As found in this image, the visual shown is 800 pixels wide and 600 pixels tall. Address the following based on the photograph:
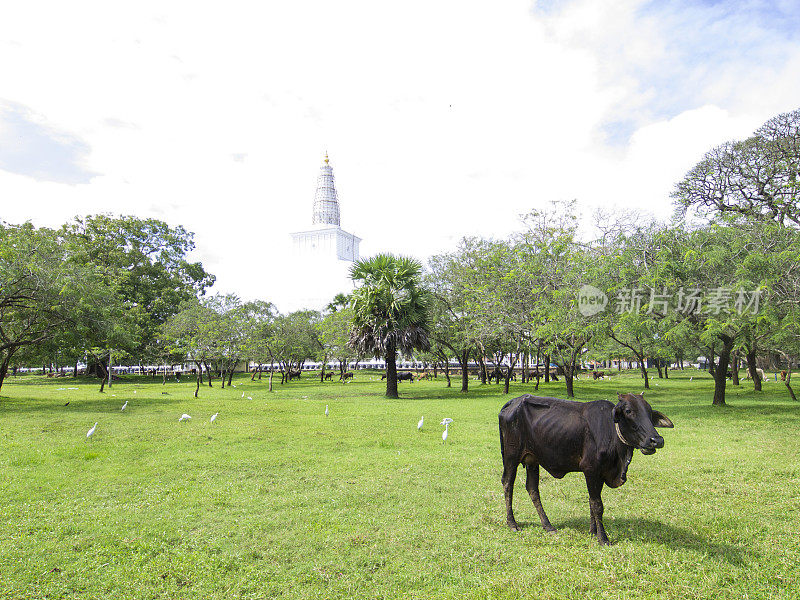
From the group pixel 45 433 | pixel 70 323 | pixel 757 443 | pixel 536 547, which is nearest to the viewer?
pixel 536 547

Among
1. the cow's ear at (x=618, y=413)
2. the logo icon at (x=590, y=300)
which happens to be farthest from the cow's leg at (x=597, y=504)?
the logo icon at (x=590, y=300)

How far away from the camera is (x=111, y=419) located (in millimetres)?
16047

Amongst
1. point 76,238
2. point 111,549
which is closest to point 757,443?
→ point 111,549

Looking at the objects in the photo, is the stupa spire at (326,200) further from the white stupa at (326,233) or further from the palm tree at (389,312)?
the palm tree at (389,312)

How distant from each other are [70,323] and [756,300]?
81.9 feet

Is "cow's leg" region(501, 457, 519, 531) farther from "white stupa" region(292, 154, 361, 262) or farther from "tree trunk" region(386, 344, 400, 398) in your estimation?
"white stupa" region(292, 154, 361, 262)

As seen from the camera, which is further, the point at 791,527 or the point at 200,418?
the point at 200,418

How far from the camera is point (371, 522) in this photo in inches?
256

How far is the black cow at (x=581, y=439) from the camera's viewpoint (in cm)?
529

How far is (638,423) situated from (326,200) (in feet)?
319

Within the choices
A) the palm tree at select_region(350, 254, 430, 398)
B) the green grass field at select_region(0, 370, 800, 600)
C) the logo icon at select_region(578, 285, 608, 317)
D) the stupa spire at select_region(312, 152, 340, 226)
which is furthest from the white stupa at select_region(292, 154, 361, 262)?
the green grass field at select_region(0, 370, 800, 600)

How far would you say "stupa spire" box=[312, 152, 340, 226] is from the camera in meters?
97.3

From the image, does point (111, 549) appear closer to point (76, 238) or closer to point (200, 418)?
point (200, 418)

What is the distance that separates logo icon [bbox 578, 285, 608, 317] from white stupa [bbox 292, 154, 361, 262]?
77.3m
